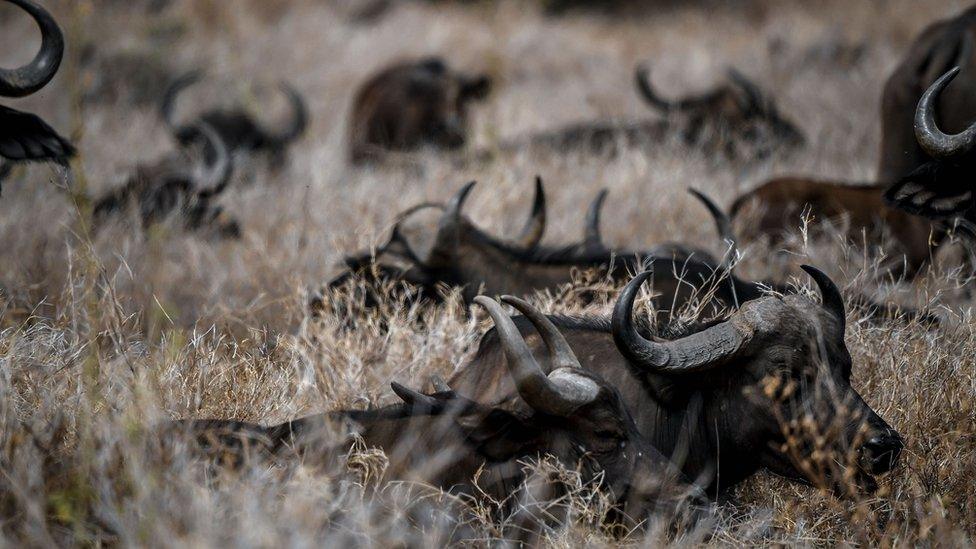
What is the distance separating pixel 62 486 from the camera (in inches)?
130

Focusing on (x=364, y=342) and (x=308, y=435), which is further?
(x=364, y=342)

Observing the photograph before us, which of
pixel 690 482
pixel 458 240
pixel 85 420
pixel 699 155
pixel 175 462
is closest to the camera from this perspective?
pixel 175 462

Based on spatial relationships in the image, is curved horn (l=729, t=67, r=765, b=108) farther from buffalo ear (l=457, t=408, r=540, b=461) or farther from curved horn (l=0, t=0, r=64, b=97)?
buffalo ear (l=457, t=408, r=540, b=461)

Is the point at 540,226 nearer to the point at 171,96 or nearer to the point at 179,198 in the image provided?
the point at 179,198

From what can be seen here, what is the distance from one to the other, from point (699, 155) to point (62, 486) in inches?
307

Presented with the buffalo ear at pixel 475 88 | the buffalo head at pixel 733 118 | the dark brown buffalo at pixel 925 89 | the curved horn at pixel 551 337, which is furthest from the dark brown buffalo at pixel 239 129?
the curved horn at pixel 551 337

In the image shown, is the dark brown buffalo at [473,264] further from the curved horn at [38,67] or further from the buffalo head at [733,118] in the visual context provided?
the buffalo head at [733,118]

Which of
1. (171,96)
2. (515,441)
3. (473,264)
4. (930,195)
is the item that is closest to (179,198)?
(473,264)

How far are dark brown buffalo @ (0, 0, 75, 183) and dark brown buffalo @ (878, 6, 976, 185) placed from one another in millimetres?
5219

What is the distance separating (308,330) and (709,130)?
21.7 feet

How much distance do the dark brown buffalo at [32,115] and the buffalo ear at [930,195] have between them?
4098mm

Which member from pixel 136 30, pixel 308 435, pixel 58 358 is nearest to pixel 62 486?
pixel 308 435

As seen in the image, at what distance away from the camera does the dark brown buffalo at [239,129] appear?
1088 cm

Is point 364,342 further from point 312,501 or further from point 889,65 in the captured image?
point 889,65
